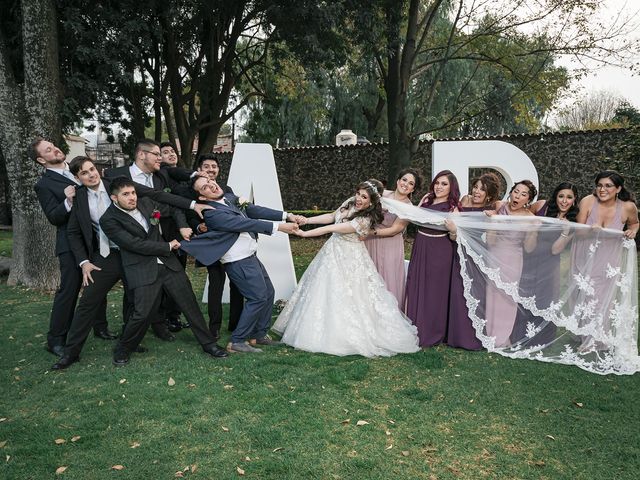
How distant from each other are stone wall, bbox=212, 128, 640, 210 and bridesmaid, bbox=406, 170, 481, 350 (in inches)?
337

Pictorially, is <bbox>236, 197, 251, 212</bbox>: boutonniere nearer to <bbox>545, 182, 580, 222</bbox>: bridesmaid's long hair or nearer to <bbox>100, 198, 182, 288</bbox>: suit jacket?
<bbox>100, 198, 182, 288</bbox>: suit jacket

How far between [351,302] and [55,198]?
3287mm

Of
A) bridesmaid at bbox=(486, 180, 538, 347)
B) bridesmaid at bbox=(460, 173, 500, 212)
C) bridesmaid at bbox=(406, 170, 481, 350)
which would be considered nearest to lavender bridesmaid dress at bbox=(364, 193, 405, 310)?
bridesmaid at bbox=(406, 170, 481, 350)

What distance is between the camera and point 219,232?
5262 millimetres

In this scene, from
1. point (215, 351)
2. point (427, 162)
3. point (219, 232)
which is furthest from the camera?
point (427, 162)

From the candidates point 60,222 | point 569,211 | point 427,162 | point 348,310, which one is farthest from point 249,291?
point 427,162

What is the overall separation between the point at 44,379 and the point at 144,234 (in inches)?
62.3

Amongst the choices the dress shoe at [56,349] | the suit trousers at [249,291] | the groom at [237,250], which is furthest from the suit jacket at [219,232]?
the dress shoe at [56,349]

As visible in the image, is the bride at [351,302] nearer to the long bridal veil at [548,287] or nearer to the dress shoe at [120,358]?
the long bridal veil at [548,287]

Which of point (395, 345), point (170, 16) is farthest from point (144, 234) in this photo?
point (170, 16)

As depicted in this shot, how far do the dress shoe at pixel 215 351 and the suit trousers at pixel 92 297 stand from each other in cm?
111

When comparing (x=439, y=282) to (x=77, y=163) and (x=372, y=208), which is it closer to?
(x=372, y=208)

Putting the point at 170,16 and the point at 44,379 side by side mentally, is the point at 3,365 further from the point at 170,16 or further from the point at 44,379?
the point at 170,16

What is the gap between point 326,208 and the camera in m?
21.6
